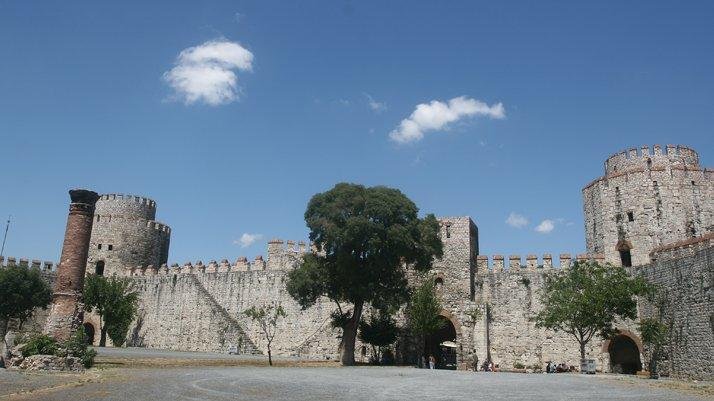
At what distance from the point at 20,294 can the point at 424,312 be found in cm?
3007

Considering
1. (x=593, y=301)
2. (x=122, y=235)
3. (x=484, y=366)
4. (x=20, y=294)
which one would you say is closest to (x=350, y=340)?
(x=484, y=366)

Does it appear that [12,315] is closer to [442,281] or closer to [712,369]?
[442,281]

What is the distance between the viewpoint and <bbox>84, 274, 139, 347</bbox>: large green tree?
45.4 meters

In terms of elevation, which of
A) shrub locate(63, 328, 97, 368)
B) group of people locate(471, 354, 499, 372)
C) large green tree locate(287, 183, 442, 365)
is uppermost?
large green tree locate(287, 183, 442, 365)

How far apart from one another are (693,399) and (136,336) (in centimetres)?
4241

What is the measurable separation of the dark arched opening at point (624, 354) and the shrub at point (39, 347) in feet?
92.0

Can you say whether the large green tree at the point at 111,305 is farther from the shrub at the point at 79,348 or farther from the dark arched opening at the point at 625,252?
the dark arched opening at the point at 625,252

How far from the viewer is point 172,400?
1325 cm

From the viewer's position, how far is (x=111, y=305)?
4538 centimetres

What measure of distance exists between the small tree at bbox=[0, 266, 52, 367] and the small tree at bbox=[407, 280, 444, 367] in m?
28.9

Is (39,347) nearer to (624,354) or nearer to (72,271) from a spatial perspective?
(72,271)

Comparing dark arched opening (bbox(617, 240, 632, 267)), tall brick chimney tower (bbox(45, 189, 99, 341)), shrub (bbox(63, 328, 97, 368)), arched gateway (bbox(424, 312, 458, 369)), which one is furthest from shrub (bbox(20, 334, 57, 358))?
dark arched opening (bbox(617, 240, 632, 267))

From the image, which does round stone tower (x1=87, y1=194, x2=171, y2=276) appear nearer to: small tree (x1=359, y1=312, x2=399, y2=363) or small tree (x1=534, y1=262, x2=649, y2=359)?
small tree (x1=359, y1=312, x2=399, y2=363)

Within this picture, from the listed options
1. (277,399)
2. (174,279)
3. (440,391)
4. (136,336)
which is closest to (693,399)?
(440,391)
